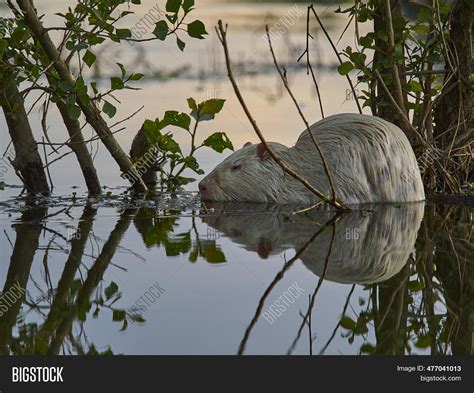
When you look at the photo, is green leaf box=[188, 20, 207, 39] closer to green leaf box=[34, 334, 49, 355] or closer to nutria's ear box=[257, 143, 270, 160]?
nutria's ear box=[257, 143, 270, 160]

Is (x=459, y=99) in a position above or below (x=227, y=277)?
above

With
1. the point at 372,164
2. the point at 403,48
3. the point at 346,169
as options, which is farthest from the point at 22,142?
the point at 403,48

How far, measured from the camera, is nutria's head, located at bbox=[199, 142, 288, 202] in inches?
268

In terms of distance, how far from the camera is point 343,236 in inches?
215

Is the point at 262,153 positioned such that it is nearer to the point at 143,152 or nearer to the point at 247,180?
the point at 247,180

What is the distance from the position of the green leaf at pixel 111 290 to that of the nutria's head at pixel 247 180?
8.11 feet

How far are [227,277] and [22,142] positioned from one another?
3092 mm

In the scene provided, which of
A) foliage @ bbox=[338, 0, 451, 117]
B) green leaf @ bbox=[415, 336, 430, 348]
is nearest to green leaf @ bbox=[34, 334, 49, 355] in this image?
green leaf @ bbox=[415, 336, 430, 348]

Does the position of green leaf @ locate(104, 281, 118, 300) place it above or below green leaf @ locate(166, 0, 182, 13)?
below

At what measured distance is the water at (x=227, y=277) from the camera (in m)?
3.67

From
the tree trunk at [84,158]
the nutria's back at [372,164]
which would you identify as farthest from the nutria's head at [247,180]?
the tree trunk at [84,158]

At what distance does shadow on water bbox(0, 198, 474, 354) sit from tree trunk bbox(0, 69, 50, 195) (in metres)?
0.70

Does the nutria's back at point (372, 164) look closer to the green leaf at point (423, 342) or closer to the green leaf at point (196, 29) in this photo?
the green leaf at point (196, 29)

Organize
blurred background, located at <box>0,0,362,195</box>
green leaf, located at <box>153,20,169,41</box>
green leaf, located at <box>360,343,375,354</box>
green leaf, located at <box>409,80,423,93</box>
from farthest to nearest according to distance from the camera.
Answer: blurred background, located at <box>0,0,362,195</box> → green leaf, located at <box>409,80,423,93</box> → green leaf, located at <box>153,20,169,41</box> → green leaf, located at <box>360,343,375,354</box>
